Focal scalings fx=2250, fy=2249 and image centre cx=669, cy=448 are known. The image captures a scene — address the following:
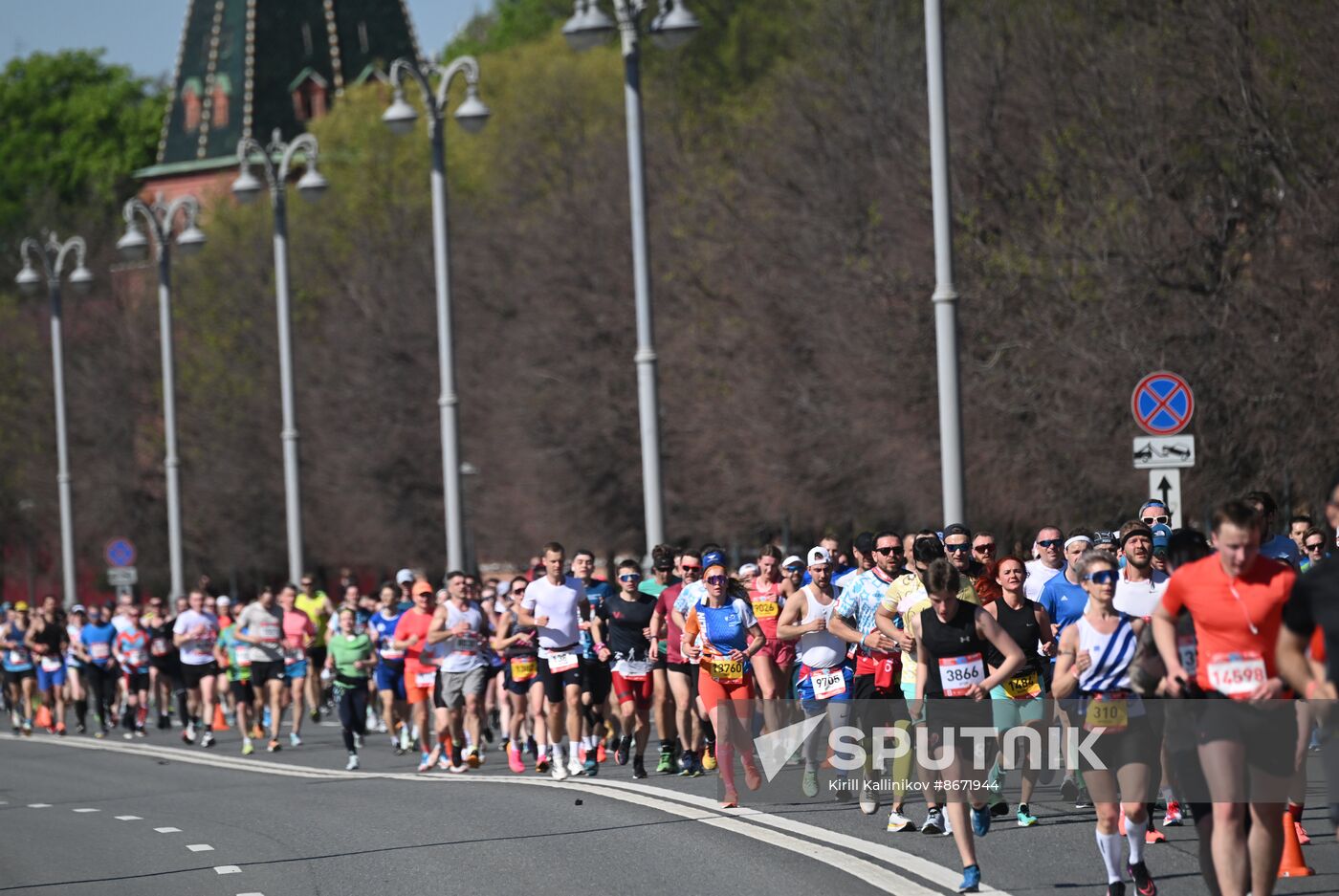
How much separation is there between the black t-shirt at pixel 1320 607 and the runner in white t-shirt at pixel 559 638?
10.3 metres

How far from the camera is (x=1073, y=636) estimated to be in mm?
10562

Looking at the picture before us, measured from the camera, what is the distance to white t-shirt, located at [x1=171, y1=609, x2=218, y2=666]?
1034 inches

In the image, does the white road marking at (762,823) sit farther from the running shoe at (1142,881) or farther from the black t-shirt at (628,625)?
the black t-shirt at (628,625)

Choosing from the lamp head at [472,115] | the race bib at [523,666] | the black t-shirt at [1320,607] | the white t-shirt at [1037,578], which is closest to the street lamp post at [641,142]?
the lamp head at [472,115]

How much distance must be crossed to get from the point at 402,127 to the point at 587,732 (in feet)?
40.3

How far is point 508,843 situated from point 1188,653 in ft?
17.6

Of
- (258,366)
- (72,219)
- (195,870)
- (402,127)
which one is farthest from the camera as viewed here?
(72,219)

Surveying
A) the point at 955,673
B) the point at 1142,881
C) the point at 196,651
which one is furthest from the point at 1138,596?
the point at 196,651

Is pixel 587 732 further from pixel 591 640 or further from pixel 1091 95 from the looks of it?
pixel 1091 95

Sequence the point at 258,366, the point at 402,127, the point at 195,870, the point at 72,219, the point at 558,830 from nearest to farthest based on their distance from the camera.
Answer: the point at 195,870, the point at 558,830, the point at 402,127, the point at 258,366, the point at 72,219

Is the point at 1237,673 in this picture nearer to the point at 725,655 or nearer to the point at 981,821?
the point at 981,821

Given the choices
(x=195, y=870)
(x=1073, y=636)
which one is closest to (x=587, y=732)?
(x=195, y=870)

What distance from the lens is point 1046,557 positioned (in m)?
14.9

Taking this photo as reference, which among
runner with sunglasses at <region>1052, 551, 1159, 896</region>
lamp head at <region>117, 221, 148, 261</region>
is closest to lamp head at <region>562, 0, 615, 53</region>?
runner with sunglasses at <region>1052, 551, 1159, 896</region>
